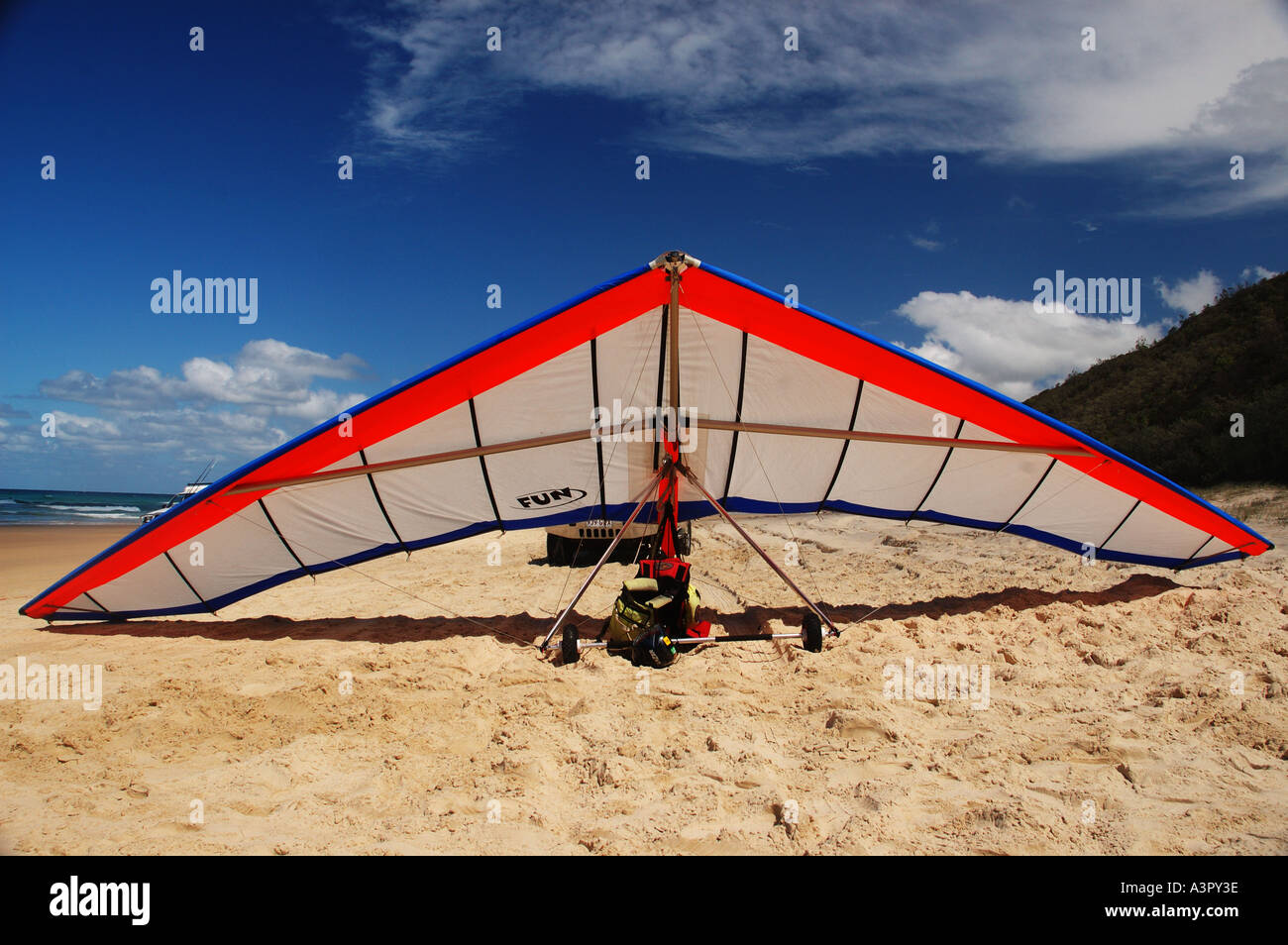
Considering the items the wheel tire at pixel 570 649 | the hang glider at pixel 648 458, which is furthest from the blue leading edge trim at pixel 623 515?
the wheel tire at pixel 570 649

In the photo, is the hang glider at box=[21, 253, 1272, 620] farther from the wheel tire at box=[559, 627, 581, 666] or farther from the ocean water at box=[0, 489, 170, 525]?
the ocean water at box=[0, 489, 170, 525]

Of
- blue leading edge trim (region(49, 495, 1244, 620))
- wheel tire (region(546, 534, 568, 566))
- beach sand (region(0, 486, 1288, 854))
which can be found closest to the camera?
beach sand (region(0, 486, 1288, 854))

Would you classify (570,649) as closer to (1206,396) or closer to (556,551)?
(556,551)

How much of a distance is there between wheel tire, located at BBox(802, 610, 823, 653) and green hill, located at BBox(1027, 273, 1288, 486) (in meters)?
7.75

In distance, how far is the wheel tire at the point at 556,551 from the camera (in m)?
8.58

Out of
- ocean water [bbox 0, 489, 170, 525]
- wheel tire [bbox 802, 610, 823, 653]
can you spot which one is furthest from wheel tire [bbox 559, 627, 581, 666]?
ocean water [bbox 0, 489, 170, 525]

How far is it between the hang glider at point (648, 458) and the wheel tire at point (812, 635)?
1.11m

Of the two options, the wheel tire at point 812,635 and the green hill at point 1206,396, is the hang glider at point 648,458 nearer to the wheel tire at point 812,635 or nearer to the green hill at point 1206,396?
the wheel tire at point 812,635

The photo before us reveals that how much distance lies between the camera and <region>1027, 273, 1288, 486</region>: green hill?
8656mm

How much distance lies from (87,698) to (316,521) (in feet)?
6.47

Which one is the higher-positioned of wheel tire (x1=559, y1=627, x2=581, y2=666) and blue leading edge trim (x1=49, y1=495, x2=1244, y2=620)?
blue leading edge trim (x1=49, y1=495, x2=1244, y2=620)

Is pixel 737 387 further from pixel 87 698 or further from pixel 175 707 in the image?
pixel 87 698

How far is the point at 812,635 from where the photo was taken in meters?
4.17

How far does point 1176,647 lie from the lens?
3877 mm
